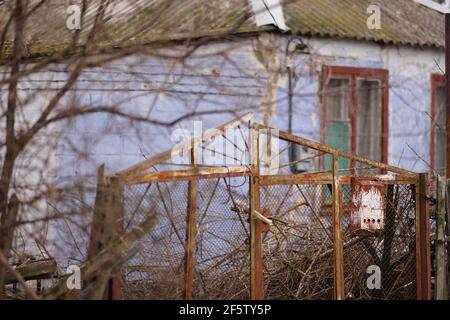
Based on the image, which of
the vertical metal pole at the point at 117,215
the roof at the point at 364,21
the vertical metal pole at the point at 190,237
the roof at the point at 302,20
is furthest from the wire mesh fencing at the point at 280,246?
the roof at the point at 364,21

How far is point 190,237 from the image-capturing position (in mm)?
6770

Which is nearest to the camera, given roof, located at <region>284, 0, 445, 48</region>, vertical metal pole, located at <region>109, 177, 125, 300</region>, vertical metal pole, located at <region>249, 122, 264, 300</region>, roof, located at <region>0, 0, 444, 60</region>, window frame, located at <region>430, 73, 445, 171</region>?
vertical metal pole, located at <region>109, 177, 125, 300</region>

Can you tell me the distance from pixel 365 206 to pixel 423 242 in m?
0.65

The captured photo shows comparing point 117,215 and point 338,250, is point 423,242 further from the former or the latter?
point 117,215

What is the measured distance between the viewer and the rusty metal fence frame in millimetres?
6621

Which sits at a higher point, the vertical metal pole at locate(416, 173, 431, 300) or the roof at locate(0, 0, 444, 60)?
the roof at locate(0, 0, 444, 60)

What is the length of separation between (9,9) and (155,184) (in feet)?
5.30

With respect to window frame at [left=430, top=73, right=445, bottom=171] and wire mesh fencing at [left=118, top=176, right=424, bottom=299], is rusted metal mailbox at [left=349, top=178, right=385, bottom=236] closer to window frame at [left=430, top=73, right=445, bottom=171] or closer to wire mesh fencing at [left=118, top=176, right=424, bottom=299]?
wire mesh fencing at [left=118, top=176, right=424, bottom=299]

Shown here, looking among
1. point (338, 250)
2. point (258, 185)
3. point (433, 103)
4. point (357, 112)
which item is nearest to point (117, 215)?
point (258, 185)

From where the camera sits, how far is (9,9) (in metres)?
6.36

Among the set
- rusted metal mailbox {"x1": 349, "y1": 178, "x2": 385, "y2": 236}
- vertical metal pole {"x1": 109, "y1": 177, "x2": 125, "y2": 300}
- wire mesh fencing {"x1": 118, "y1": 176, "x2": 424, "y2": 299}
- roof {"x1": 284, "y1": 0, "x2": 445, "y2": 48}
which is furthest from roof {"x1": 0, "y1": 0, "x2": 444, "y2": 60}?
vertical metal pole {"x1": 109, "y1": 177, "x2": 125, "y2": 300}

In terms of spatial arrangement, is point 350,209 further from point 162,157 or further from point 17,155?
point 17,155

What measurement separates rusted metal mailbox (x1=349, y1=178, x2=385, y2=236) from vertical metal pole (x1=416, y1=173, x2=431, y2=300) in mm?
354
